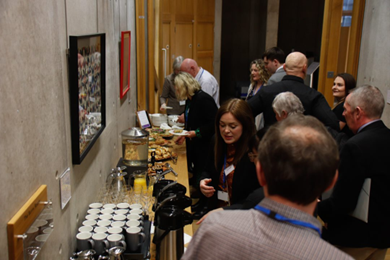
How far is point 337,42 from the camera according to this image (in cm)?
571

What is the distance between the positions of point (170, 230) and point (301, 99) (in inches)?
76.8

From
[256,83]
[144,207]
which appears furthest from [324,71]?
[144,207]

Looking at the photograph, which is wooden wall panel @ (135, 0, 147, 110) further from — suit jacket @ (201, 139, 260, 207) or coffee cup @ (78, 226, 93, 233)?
coffee cup @ (78, 226, 93, 233)

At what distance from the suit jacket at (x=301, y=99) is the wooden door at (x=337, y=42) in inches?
100

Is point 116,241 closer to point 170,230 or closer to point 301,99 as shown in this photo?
point 170,230

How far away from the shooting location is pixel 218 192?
2.66 m

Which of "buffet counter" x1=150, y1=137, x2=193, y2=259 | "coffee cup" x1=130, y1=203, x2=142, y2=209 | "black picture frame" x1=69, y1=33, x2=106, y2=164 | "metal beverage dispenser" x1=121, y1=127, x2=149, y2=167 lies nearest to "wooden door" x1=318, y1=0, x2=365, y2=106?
"buffet counter" x1=150, y1=137, x2=193, y2=259

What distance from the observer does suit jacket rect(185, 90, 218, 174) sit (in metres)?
4.23

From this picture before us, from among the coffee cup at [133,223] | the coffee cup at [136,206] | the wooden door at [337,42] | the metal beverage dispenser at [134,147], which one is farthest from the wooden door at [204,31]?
the coffee cup at [133,223]

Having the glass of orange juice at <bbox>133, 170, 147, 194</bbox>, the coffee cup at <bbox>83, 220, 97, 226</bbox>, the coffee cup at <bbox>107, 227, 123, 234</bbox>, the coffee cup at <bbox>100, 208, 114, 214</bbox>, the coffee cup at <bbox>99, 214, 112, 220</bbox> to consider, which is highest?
the coffee cup at <bbox>107, 227, 123, 234</bbox>

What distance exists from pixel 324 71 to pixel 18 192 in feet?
17.5

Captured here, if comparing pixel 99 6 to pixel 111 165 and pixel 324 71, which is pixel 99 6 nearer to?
pixel 111 165

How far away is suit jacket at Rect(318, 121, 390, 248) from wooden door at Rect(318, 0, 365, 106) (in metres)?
3.70

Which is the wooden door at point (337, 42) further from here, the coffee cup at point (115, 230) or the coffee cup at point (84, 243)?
the coffee cup at point (84, 243)
